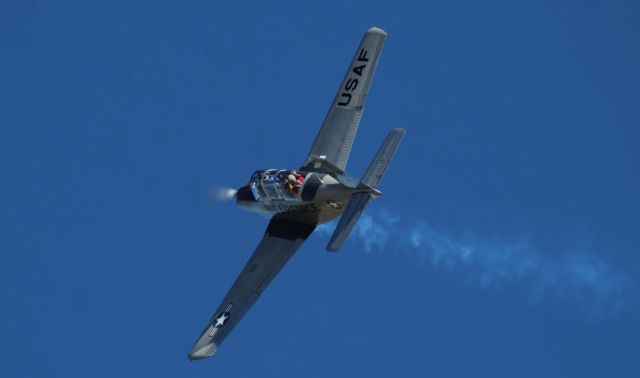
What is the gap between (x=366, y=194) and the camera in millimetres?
65938

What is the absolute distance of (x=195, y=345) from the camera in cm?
6581

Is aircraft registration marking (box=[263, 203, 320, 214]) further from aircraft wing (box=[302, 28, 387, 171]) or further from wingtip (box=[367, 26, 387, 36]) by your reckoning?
wingtip (box=[367, 26, 387, 36])

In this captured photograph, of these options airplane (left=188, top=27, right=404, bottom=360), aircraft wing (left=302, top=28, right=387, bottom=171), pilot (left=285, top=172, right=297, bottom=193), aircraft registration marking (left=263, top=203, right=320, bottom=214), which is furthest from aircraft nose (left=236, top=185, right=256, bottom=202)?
aircraft wing (left=302, top=28, right=387, bottom=171)

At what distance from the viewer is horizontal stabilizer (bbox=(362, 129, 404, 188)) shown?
66625 mm

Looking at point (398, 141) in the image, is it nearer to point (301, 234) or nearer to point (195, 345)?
point (301, 234)

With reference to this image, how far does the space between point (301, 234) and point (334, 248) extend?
721cm

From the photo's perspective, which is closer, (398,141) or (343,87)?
(398,141)

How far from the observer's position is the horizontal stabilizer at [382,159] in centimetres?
6662

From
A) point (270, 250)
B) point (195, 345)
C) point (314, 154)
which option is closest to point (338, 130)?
point (314, 154)

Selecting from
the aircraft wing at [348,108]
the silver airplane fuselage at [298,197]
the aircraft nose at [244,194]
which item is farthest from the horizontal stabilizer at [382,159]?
the aircraft nose at [244,194]

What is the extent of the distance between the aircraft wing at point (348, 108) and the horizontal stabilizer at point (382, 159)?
4517mm

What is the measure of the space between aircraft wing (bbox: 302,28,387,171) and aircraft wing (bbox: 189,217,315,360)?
10.2ft

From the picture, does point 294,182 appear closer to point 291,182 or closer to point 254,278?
point 291,182

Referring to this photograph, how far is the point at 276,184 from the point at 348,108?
18.2 ft
